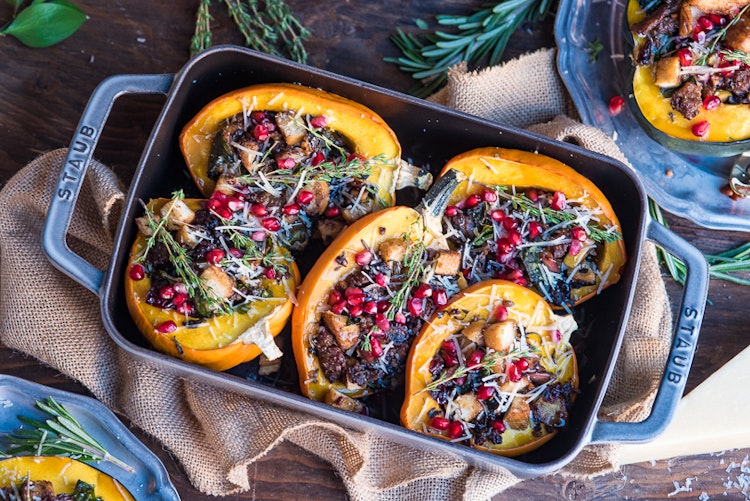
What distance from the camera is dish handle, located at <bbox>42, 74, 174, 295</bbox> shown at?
2553mm

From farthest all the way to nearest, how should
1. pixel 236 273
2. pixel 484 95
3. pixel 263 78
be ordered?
pixel 484 95, pixel 263 78, pixel 236 273

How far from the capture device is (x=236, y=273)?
268 cm

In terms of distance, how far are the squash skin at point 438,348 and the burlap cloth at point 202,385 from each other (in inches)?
9.4

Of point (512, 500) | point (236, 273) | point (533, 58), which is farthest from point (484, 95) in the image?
point (512, 500)

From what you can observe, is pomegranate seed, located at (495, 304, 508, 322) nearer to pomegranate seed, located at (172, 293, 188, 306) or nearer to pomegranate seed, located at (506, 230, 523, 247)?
pomegranate seed, located at (506, 230, 523, 247)

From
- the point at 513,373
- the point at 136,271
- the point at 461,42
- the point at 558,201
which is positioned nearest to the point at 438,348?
the point at 513,373

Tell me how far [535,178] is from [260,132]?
89 centimetres

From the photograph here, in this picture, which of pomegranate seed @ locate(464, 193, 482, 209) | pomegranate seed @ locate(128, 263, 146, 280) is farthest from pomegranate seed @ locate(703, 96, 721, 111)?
pomegranate seed @ locate(128, 263, 146, 280)

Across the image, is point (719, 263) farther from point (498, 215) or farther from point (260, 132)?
point (260, 132)

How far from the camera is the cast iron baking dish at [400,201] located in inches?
102

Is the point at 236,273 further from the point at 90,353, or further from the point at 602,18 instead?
the point at 602,18

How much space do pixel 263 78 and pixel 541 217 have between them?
1022 mm

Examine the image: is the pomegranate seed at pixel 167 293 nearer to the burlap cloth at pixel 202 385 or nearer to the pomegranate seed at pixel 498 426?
the burlap cloth at pixel 202 385

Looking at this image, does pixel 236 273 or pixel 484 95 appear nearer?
pixel 236 273
